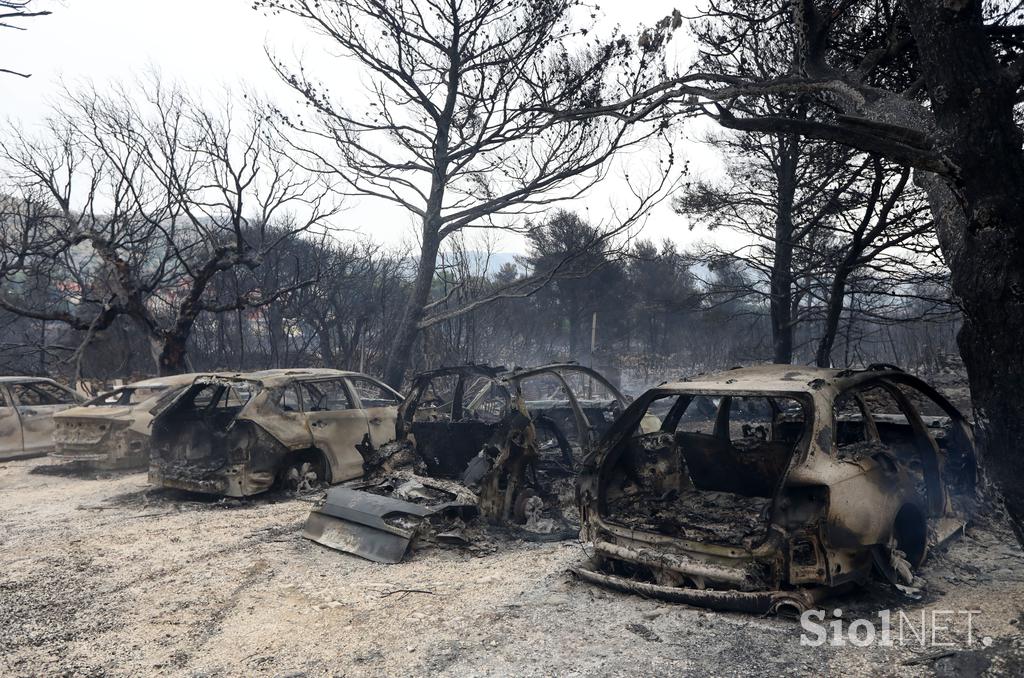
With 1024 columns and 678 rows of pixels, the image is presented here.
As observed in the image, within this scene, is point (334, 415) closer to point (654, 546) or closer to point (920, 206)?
point (654, 546)

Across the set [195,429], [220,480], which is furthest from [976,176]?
[195,429]

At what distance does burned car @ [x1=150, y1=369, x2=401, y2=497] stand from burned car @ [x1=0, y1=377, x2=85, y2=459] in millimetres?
4298

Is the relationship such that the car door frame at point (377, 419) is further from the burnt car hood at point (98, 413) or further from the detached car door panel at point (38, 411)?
the detached car door panel at point (38, 411)

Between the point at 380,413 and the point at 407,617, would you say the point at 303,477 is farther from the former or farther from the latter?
the point at 407,617

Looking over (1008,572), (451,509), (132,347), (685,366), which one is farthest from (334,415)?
(685,366)

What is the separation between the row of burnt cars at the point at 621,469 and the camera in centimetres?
425

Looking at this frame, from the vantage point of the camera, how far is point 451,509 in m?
6.53

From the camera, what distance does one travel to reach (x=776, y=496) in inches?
166

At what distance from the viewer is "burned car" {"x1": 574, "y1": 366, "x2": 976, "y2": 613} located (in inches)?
164

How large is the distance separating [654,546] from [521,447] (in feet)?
7.30

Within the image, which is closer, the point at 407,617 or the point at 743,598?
the point at 743,598

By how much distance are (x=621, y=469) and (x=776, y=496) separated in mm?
1613

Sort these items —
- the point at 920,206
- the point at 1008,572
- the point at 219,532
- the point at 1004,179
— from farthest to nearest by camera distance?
the point at 920,206, the point at 219,532, the point at 1008,572, the point at 1004,179

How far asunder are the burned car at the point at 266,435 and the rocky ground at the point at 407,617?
4.48 ft
